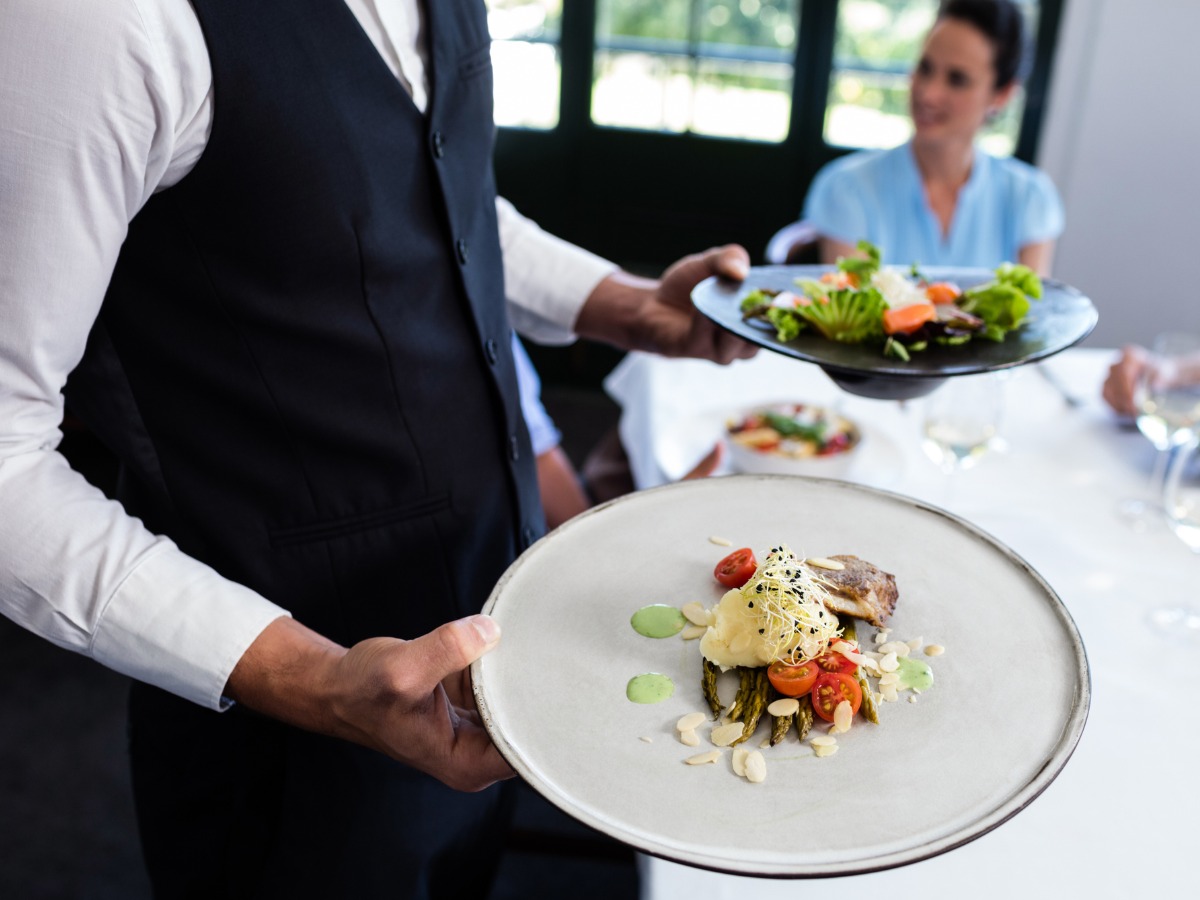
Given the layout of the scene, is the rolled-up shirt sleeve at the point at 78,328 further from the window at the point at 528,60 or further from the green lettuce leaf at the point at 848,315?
the window at the point at 528,60

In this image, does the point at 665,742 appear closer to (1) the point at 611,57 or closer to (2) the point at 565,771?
(2) the point at 565,771

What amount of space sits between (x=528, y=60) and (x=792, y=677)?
4017 millimetres

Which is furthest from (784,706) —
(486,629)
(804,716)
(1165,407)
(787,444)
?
(1165,407)

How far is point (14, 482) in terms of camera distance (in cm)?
93

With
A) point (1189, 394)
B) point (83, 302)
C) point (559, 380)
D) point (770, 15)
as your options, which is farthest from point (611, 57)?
point (83, 302)

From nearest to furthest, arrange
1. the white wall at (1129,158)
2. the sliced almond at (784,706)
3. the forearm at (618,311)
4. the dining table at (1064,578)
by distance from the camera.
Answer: the sliced almond at (784,706) → the dining table at (1064,578) → the forearm at (618,311) → the white wall at (1129,158)

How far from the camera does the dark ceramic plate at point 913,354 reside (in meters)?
1.23

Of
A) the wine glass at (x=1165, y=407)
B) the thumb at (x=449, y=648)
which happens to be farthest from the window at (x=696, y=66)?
the thumb at (x=449, y=648)

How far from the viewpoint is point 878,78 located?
425 centimetres

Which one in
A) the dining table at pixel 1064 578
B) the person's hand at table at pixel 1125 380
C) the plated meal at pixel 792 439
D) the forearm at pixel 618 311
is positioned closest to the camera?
the dining table at pixel 1064 578

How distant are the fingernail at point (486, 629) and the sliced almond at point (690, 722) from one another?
17cm

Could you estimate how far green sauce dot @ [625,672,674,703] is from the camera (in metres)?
0.89

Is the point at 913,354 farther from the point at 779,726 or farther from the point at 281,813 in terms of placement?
the point at 281,813

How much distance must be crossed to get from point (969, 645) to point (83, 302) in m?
0.82
